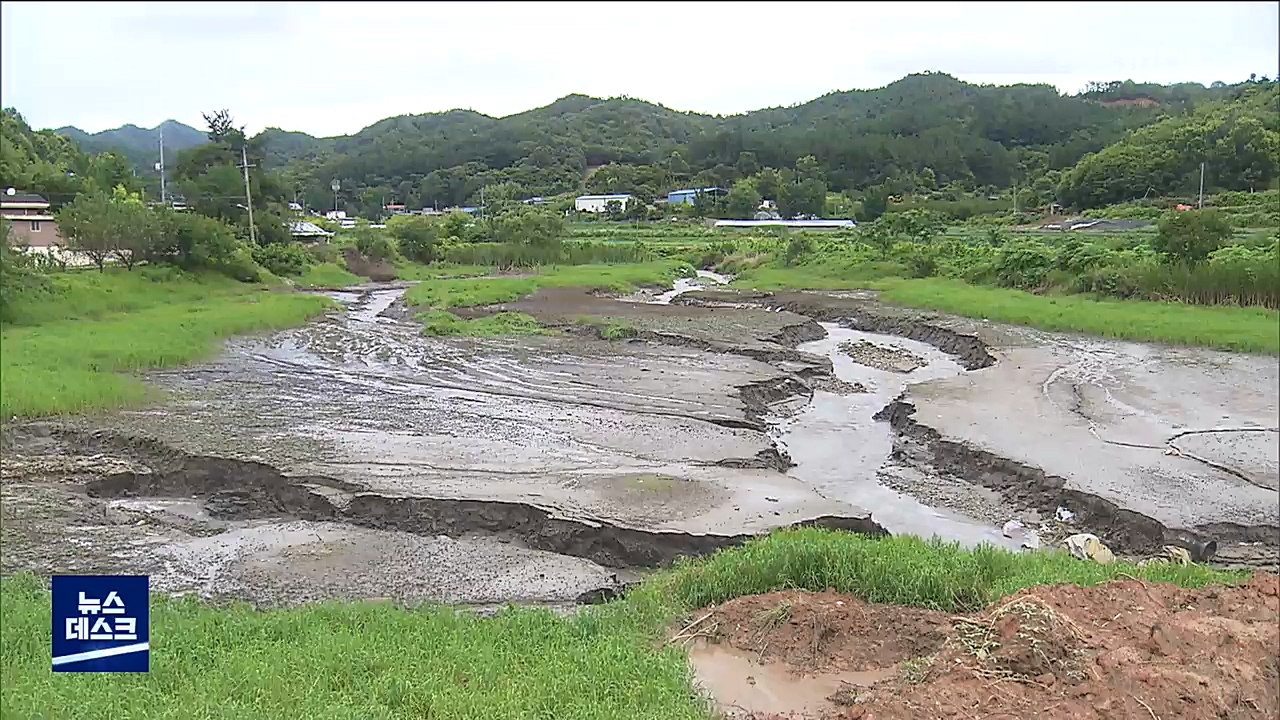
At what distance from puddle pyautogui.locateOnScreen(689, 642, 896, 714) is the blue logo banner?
3856 millimetres

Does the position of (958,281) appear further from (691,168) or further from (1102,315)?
(691,168)

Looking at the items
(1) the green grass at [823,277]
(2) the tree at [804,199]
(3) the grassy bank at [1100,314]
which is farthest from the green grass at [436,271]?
(2) the tree at [804,199]

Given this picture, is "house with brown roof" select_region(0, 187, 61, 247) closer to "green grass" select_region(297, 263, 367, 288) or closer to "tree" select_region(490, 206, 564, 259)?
"green grass" select_region(297, 263, 367, 288)

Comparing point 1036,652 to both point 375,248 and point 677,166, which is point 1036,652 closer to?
point 375,248

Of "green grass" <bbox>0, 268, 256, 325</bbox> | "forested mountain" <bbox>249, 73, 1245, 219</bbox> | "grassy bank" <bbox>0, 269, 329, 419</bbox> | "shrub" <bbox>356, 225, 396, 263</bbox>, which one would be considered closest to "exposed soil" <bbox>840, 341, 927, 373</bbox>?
"grassy bank" <bbox>0, 269, 329, 419</bbox>

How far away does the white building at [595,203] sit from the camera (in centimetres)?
10106

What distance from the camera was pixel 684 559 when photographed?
984 centimetres

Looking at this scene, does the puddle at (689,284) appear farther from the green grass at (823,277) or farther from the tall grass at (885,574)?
the tall grass at (885,574)

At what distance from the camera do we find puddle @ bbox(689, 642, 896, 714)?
661 cm

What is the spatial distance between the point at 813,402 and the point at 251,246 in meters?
34.1

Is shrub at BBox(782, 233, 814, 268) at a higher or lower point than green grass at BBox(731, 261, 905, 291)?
higher

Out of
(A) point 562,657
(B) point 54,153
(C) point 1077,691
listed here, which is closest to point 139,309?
(A) point 562,657

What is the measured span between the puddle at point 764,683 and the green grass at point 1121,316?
20846 mm

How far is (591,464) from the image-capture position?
1367 centimetres
